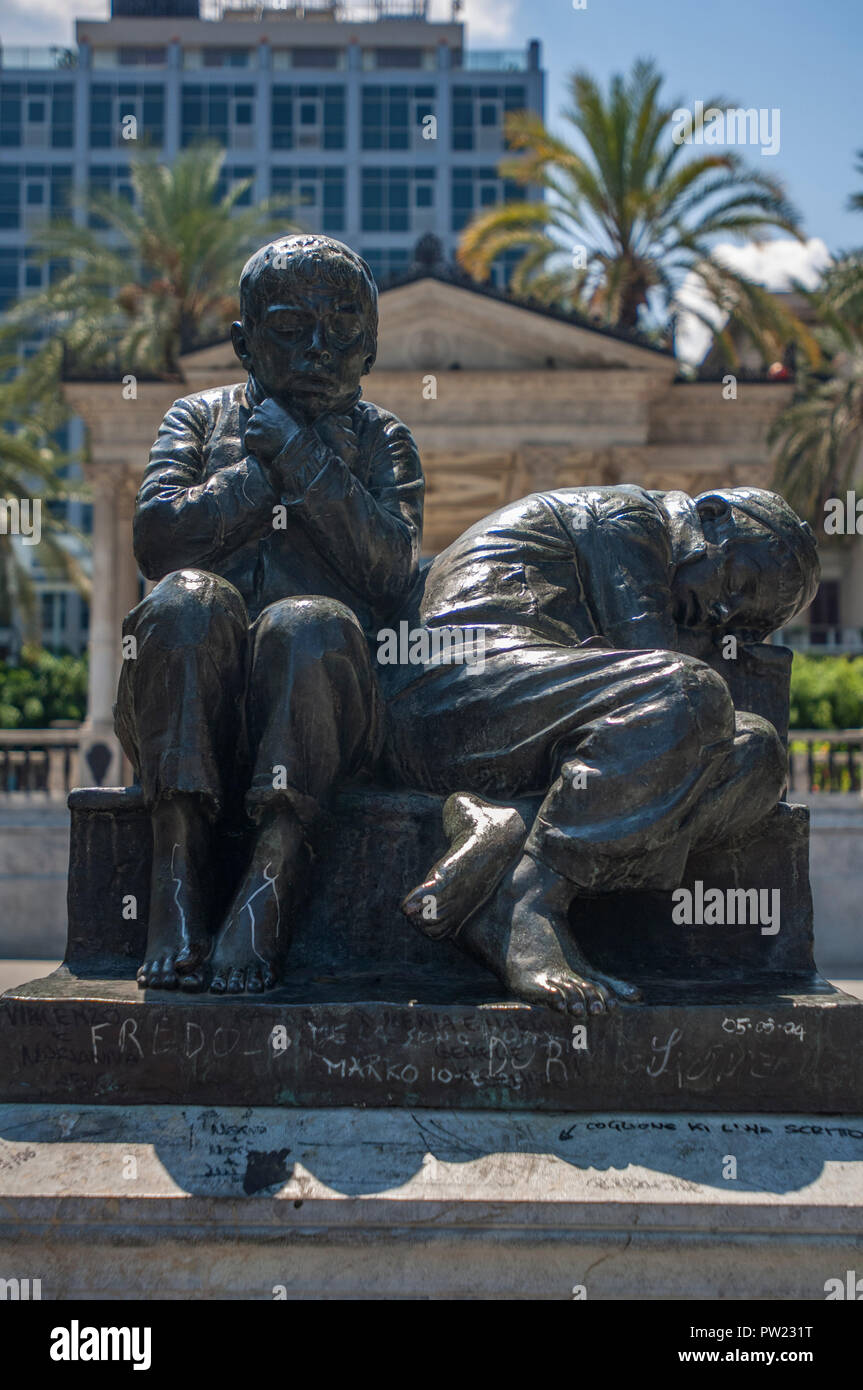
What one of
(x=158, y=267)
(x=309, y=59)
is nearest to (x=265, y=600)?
(x=158, y=267)

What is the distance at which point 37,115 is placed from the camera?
56.4 m

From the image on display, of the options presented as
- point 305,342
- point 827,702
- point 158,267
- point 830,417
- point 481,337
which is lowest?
point 827,702

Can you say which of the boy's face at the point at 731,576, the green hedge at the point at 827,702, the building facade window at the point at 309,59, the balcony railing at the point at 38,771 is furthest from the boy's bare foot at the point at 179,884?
the building facade window at the point at 309,59

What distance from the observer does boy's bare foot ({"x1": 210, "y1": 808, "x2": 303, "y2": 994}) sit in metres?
3.05

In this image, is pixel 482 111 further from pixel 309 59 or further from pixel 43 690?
pixel 43 690

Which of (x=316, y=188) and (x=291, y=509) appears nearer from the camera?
(x=291, y=509)

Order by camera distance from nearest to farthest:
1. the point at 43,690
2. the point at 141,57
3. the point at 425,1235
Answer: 1. the point at 425,1235
2. the point at 43,690
3. the point at 141,57

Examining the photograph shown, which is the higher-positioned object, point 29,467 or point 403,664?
point 29,467

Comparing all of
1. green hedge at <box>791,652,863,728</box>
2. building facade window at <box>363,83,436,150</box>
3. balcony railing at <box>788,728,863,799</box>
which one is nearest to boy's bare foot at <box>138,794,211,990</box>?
balcony railing at <box>788,728,863,799</box>

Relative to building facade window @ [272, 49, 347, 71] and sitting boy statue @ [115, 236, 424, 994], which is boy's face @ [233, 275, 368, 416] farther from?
building facade window @ [272, 49, 347, 71]

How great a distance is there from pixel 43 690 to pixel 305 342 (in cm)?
2775

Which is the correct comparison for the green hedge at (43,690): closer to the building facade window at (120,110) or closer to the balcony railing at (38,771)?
the balcony railing at (38,771)

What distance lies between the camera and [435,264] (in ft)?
81.7

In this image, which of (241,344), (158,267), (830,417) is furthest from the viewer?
(830,417)
